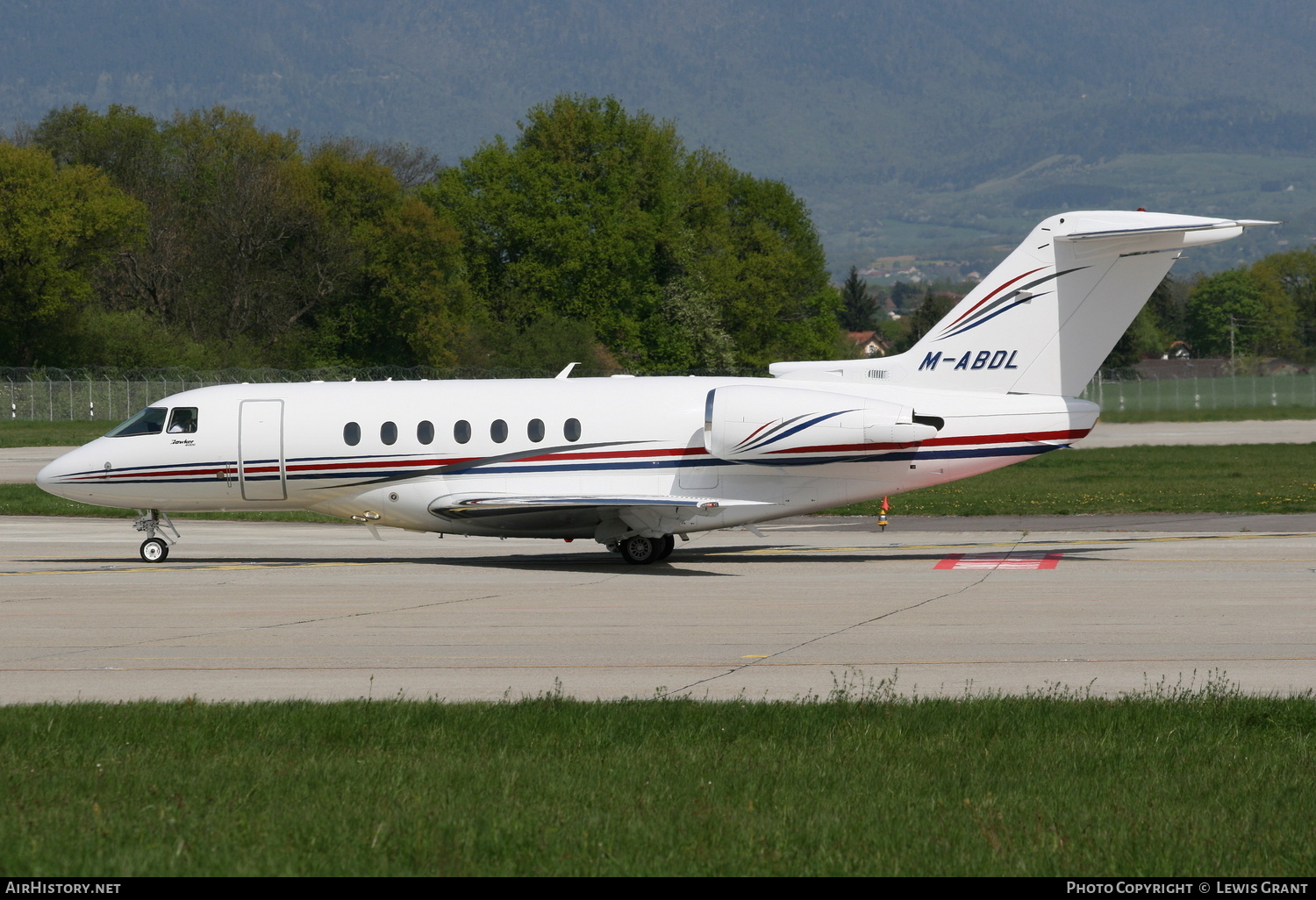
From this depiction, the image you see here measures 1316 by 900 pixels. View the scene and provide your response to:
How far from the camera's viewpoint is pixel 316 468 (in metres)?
22.0

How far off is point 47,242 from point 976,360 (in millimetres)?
59045

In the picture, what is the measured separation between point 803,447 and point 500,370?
48.7 meters

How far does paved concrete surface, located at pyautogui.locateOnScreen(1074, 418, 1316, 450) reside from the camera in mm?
52719

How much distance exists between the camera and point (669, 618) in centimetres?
1616

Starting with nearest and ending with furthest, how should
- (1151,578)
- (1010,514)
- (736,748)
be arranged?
1. (736,748)
2. (1151,578)
3. (1010,514)

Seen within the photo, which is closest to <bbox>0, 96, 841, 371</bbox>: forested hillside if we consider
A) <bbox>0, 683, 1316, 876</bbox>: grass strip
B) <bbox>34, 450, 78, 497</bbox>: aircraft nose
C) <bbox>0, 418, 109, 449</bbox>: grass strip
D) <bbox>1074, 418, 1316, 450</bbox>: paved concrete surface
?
<bbox>0, 418, 109, 449</bbox>: grass strip

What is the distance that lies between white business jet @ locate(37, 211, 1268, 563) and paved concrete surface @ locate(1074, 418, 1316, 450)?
83.5 ft

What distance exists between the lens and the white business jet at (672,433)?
21.1 metres

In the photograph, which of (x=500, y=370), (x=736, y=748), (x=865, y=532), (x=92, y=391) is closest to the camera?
(x=736, y=748)

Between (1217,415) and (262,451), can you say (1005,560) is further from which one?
(1217,415)

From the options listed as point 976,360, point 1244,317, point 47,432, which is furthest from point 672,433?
point 1244,317

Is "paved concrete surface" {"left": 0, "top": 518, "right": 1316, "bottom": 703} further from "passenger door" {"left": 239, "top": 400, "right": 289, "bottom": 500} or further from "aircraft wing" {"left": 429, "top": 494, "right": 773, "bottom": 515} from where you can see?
"passenger door" {"left": 239, "top": 400, "right": 289, "bottom": 500}
